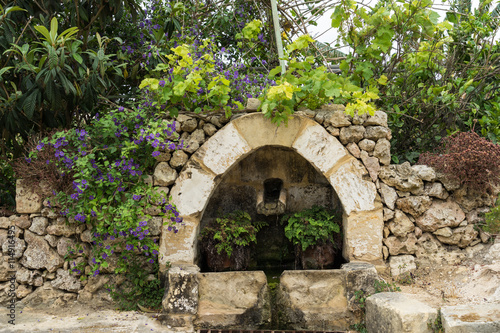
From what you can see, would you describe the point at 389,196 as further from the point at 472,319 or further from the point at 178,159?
the point at 178,159

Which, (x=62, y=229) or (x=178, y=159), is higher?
(x=178, y=159)

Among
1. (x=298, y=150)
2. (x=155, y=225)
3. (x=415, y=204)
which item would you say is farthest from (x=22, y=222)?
(x=415, y=204)

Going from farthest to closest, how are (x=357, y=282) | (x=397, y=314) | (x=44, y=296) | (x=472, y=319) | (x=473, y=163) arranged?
(x=44, y=296) < (x=473, y=163) < (x=357, y=282) < (x=397, y=314) < (x=472, y=319)

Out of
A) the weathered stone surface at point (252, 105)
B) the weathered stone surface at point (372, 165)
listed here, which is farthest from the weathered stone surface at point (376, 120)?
the weathered stone surface at point (252, 105)

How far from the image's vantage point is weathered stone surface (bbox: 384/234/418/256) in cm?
356

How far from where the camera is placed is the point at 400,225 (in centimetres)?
356

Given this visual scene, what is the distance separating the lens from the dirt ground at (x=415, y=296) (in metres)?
3.05

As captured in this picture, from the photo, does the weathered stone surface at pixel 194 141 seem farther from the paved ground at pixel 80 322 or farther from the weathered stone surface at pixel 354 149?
the paved ground at pixel 80 322

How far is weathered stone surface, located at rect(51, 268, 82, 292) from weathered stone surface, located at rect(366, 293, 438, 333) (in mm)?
2351

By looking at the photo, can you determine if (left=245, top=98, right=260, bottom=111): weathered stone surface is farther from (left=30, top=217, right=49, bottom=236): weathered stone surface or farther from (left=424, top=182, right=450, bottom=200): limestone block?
(left=30, top=217, right=49, bottom=236): weathered stone surface

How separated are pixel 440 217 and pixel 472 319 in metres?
1.27

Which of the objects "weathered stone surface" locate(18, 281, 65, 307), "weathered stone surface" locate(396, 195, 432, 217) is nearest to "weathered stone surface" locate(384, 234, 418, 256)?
"weathered stone surface" locate(396, 195, 432, 217)

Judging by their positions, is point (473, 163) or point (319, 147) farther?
point (319, 147)

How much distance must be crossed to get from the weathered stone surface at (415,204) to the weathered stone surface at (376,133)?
1.81ft
